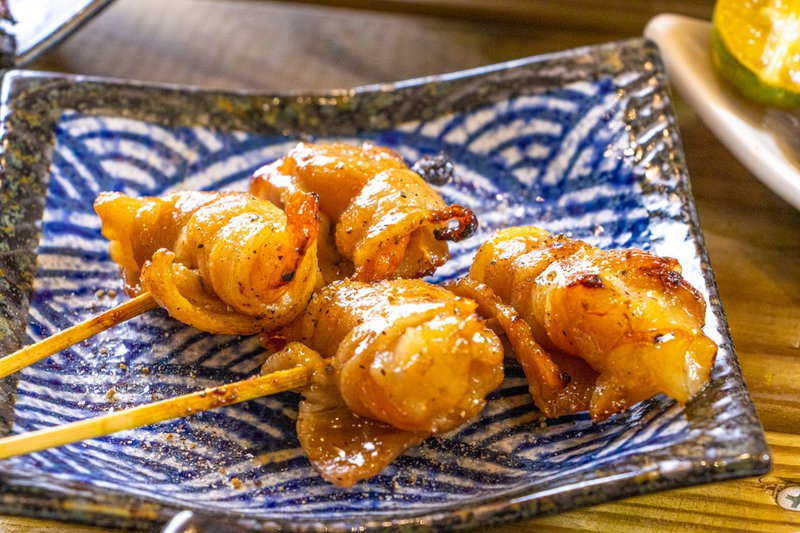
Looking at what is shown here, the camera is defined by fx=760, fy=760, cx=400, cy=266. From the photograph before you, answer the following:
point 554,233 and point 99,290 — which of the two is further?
point 554,233

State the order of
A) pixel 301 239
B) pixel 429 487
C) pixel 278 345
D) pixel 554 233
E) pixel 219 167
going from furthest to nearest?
pixel 219 167 → pixel 554 233 → pixel 278 345 → pixel 301 239 → pixel 429 487

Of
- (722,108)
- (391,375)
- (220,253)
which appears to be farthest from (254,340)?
(722,108)

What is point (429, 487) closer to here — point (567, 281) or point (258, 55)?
point (567, 281)

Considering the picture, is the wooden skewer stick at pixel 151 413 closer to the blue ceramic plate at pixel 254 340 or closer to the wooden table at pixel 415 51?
the blue ceramic plate at pixel 254 340

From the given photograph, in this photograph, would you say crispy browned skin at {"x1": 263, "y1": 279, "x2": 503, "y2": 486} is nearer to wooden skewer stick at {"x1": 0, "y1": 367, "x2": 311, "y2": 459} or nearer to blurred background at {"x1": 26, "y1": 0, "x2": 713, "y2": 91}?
wooden skewer stick at {"x1": 0, "y1": 367, "x2": 311, "y2": 459}

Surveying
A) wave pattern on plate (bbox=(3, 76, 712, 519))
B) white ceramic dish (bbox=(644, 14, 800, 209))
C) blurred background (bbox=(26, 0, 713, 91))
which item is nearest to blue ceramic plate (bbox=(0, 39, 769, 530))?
wave pattern on plate (bbox=(3, 76, 712, 519))

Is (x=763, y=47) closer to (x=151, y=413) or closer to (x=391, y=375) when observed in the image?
(x=391, y=375)

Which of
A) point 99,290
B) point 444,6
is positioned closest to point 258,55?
point 444,6
